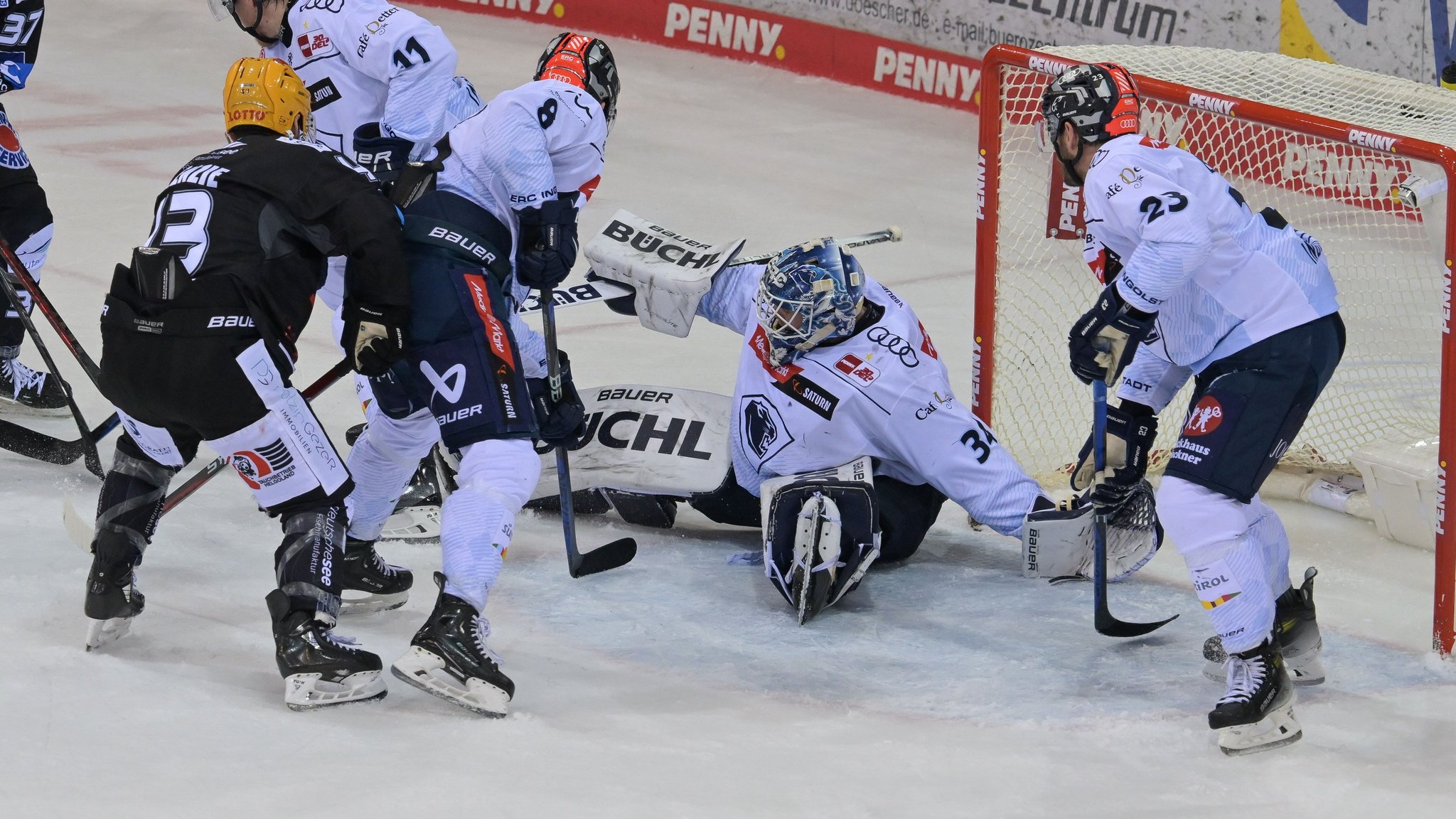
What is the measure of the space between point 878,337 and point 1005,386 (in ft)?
4.12

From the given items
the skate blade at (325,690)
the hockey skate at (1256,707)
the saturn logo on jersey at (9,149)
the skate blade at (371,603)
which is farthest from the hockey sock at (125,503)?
the hockey skate at (1256,707)

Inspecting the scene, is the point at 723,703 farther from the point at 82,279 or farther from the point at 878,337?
the point at 82,279

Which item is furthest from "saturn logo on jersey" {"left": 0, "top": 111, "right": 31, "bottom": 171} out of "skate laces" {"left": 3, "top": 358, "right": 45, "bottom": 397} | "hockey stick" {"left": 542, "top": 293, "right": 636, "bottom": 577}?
"hockey stick" {"left": 542, "top": 293, "right": 636, "bottom": 577}

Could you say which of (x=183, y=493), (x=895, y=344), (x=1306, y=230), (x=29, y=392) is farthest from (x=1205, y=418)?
(x=29, y=392)

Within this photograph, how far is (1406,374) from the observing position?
5164 mm

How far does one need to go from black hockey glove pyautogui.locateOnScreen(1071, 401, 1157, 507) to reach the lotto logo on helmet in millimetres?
447

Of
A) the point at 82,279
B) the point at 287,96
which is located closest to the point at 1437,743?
the point at 287,96

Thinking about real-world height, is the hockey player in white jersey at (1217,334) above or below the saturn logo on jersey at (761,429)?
above

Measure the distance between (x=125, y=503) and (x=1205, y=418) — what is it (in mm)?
2076

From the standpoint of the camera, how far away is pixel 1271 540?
11.1ft

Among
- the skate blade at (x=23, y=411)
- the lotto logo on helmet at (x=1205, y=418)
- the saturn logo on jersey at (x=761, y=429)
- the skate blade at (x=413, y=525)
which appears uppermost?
the lotto logo on helmet at (x=1205, y=418)

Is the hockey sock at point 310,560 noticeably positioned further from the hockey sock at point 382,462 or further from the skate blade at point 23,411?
the skate blade at point 23,411

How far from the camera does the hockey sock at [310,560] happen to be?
10.3 feet

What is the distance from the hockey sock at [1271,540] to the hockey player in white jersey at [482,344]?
4.60 ft
